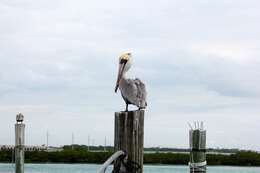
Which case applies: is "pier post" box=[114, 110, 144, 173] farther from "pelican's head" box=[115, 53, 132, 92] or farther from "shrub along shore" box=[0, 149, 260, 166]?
"shrub along shore" box=[0, 149, 260, 166]

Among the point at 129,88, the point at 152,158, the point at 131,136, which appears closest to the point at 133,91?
the point at 129,88

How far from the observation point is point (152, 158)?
8069 cm

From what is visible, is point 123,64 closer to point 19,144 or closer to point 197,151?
point 197,151

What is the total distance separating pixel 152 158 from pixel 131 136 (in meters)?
74.1

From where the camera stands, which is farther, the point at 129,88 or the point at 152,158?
the point at 152,158

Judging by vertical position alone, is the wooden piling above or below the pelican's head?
below

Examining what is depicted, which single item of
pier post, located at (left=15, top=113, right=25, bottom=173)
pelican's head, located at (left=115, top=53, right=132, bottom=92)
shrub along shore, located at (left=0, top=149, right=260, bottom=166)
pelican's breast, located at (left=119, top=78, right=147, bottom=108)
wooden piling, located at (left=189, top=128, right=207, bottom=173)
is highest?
pelican's head, located at (left=115, top=53, right=132, bottom=92)

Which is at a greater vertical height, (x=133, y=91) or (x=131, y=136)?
(x=133, y=91)

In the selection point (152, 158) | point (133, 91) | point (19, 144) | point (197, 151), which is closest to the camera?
point (133, 91)

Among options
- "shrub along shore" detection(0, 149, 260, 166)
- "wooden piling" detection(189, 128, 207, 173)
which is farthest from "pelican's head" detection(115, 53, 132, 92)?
"shrub along shore" detection(0, 149, 260, 166)

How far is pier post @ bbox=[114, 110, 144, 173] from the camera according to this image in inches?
274

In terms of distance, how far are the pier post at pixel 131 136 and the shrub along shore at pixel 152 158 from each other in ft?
226

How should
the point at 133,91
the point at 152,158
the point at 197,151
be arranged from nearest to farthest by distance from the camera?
the point at 133,91 → the point at 197,151 → the point at 152,158

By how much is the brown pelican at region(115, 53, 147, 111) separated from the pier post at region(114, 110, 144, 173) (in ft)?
1.53
